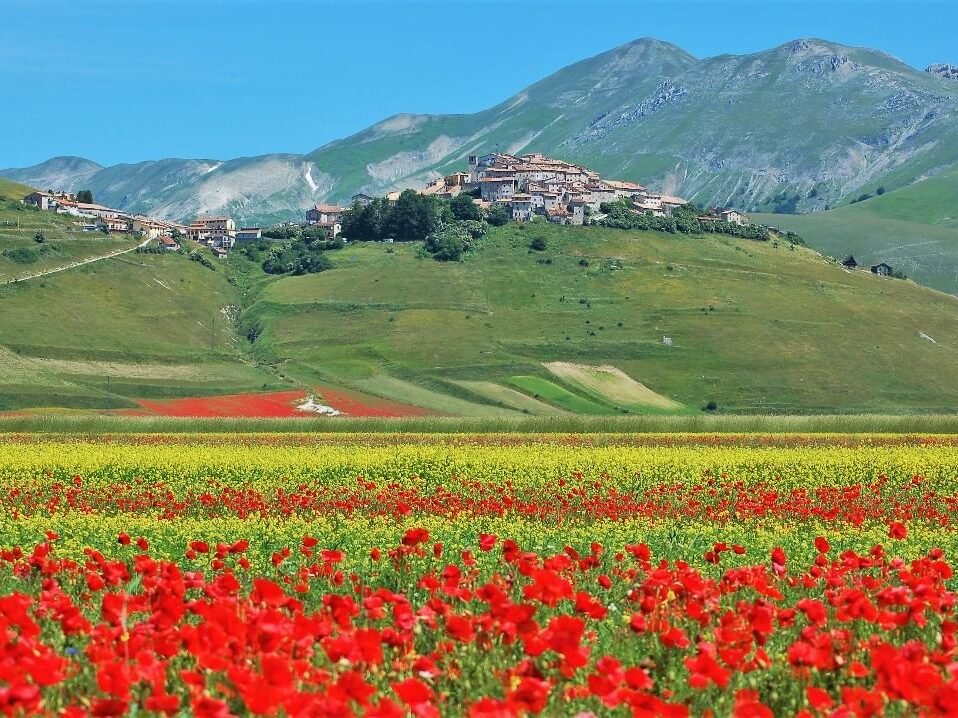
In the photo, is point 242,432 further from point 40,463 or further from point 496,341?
point 496,341

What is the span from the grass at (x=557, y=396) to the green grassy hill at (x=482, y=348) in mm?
361

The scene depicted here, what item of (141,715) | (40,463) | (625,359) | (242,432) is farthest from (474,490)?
(625,359)

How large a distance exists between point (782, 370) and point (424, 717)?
16426cm

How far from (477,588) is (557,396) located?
136 m

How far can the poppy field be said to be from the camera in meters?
10.1

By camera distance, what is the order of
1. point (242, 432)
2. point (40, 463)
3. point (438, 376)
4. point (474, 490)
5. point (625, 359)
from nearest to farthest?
1. point (474, 490)
2. point (40, 463)
3. point (242, 432)
4. point (438, 376)
5. point (625, 359)

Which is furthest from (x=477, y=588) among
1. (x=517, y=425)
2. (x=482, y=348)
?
(x=482, y=348)

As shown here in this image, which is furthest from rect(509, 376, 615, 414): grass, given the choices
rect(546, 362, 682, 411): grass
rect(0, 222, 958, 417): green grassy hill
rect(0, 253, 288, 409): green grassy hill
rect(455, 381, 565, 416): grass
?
rect(0, 253, 288, 409): green grassy hill

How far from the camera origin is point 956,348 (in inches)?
7328

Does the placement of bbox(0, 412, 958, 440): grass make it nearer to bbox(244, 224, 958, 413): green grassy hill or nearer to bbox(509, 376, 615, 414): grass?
bbox(244, 224, 958, 413): green grassy hill

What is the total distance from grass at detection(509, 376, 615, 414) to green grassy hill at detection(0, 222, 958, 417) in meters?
0.36

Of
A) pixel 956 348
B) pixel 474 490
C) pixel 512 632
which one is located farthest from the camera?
pixel 956 348

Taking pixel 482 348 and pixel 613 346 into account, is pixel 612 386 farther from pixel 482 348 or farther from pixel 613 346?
pixel 482 348

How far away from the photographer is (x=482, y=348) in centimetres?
17138
